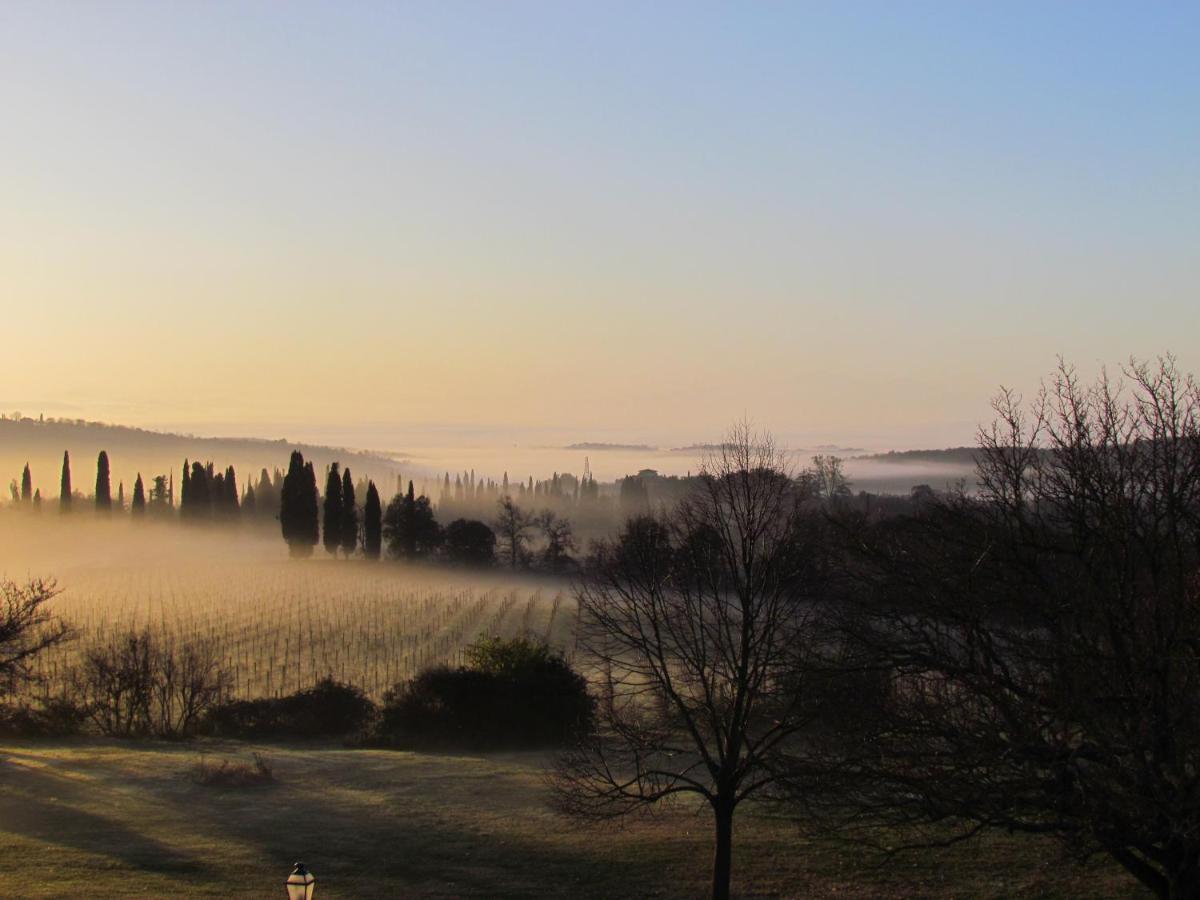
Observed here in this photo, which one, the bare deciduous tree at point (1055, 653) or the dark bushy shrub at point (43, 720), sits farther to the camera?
the dark bushy shrub at point (43, 720)

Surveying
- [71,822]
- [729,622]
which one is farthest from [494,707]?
[729,622]

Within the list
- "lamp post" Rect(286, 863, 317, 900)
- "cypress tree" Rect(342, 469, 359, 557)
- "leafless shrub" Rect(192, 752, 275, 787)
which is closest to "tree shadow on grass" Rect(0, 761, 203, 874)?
"leafless shrub" Rect(192, 752, 275, 787)

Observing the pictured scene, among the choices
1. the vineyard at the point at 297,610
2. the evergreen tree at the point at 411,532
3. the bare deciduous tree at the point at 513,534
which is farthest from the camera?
the evergreen tree at the point at 411,532

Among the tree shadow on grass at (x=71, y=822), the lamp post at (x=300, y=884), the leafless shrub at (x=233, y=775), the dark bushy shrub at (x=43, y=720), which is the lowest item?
the dark bushy shrub at (x=43, y=720)

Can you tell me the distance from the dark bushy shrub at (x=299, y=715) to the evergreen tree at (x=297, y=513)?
201 feet

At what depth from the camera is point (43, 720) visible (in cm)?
4200

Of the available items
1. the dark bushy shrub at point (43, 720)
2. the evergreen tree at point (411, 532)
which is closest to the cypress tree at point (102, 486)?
the evergreen tree at point (411, 532)

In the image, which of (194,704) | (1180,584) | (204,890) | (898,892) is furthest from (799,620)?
(194,704)

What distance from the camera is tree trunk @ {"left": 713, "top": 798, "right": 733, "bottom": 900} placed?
60.8 feet

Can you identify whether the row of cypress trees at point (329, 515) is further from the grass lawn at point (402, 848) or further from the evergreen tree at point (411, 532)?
the grass lawn at point (402, 848)

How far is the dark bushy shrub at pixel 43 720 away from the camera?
4116 cm

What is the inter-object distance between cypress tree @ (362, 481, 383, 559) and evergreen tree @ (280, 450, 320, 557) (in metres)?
5.74

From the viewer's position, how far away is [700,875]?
21.9m

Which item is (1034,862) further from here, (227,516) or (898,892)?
(227,516)
